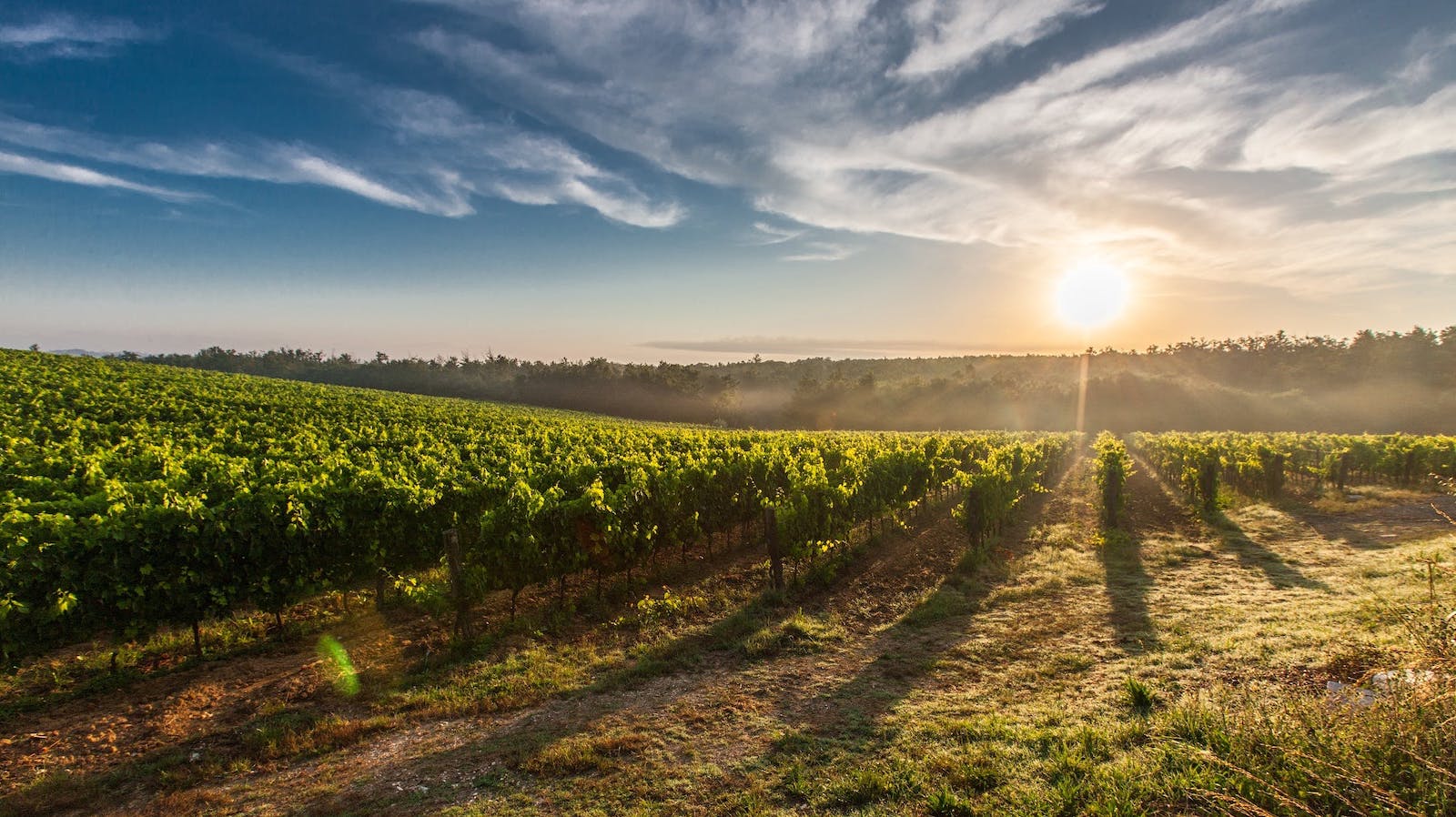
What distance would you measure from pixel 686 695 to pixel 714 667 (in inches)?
36.8

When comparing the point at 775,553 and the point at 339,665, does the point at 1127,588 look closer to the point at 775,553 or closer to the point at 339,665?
the point at 775,553

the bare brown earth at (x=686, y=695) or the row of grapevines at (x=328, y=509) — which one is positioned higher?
the row of grapevines at (x=328, y=509)

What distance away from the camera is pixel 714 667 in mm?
8070

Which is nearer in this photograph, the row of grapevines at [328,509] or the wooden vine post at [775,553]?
the row of grapevines at [328,509]

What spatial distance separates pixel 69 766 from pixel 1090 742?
10446 mm

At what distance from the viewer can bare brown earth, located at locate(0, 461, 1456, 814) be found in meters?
5.36

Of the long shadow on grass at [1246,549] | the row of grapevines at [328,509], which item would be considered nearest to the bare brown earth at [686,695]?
the long shadow on grass at [1246,549]

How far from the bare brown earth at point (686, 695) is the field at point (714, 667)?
0.15ft

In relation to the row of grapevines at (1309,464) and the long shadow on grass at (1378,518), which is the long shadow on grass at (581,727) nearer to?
the long shadow on grass at (1378,518)

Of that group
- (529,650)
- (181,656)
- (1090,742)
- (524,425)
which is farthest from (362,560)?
(524,425)

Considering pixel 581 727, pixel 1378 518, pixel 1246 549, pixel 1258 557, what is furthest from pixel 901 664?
pixel 1378 518

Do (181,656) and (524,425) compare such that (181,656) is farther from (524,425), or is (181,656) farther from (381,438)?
(524,425)

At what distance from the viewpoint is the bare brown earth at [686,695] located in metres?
5.36

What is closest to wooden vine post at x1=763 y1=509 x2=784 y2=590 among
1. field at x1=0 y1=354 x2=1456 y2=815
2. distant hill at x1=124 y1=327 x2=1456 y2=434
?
field at x1=0 y1=354 x2=1456 y2=815
